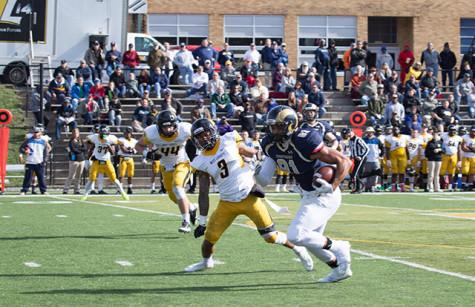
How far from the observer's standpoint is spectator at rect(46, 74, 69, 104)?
29.5 m

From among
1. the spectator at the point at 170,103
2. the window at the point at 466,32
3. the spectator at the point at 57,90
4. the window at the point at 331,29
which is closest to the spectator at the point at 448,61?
the spectator at the point at 170,103

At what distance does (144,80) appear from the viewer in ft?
102

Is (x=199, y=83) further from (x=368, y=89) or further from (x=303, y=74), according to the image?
(x=368, y=89)

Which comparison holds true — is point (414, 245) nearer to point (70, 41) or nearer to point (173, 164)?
point (173, 164)

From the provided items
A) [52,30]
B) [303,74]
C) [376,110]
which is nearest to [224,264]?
[376,110]

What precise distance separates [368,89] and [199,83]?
16.2ft

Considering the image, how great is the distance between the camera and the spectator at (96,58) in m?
30.8

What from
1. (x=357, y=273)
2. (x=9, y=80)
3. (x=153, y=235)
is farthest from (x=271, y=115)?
(x=9, y=80)

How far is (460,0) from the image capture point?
44500mm

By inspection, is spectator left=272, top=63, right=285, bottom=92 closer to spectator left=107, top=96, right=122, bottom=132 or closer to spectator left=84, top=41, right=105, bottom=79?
spectator left=107, top=96, right=122, bottom=132

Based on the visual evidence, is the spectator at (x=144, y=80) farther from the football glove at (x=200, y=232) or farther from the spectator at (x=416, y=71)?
the football glove at (x=200, y=232)

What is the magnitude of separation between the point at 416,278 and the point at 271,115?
1852 millimetres

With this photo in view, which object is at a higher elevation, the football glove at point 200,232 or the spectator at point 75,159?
the spectator at point 75,159

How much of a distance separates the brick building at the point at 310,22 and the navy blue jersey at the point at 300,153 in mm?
33701
